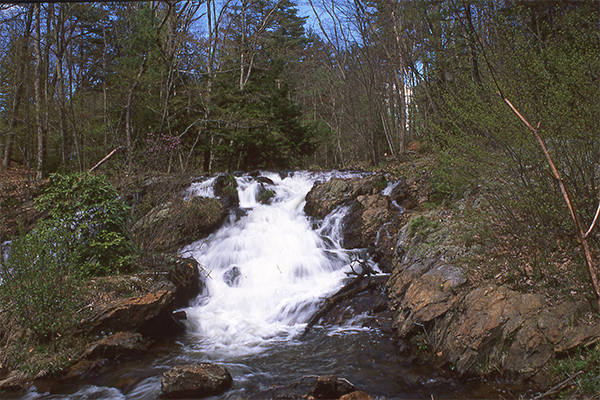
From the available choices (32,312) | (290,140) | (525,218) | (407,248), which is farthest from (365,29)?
(32,312)

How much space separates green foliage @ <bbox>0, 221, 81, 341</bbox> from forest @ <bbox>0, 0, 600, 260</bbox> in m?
2.68

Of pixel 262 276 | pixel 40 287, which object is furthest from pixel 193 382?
pixel 262 276

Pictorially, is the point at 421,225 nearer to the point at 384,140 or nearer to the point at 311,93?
the point at 384,140

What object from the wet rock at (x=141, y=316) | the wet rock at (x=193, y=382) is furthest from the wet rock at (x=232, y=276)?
the wet rock at (x=193, y=382)

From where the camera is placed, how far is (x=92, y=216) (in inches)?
295

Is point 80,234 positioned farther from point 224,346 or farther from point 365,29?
point 365,29

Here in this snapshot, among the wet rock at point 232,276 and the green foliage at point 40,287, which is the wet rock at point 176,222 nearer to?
the wet rock at point 232,276

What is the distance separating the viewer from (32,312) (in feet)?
19.5

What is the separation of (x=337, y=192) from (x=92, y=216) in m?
7.02

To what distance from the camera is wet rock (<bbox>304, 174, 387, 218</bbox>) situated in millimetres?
11680

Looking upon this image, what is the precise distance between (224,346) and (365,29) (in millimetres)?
14715

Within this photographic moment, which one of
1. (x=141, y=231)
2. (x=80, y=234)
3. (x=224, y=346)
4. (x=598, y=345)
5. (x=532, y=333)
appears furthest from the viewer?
(x=141, y=231)

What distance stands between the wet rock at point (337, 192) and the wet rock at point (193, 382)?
6996 mm

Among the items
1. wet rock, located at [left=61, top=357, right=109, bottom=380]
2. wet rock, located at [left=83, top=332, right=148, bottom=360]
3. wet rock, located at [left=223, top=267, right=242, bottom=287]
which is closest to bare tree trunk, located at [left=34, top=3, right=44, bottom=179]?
wet rock, located at [left=223, top=267, right=242, bottom=287]
